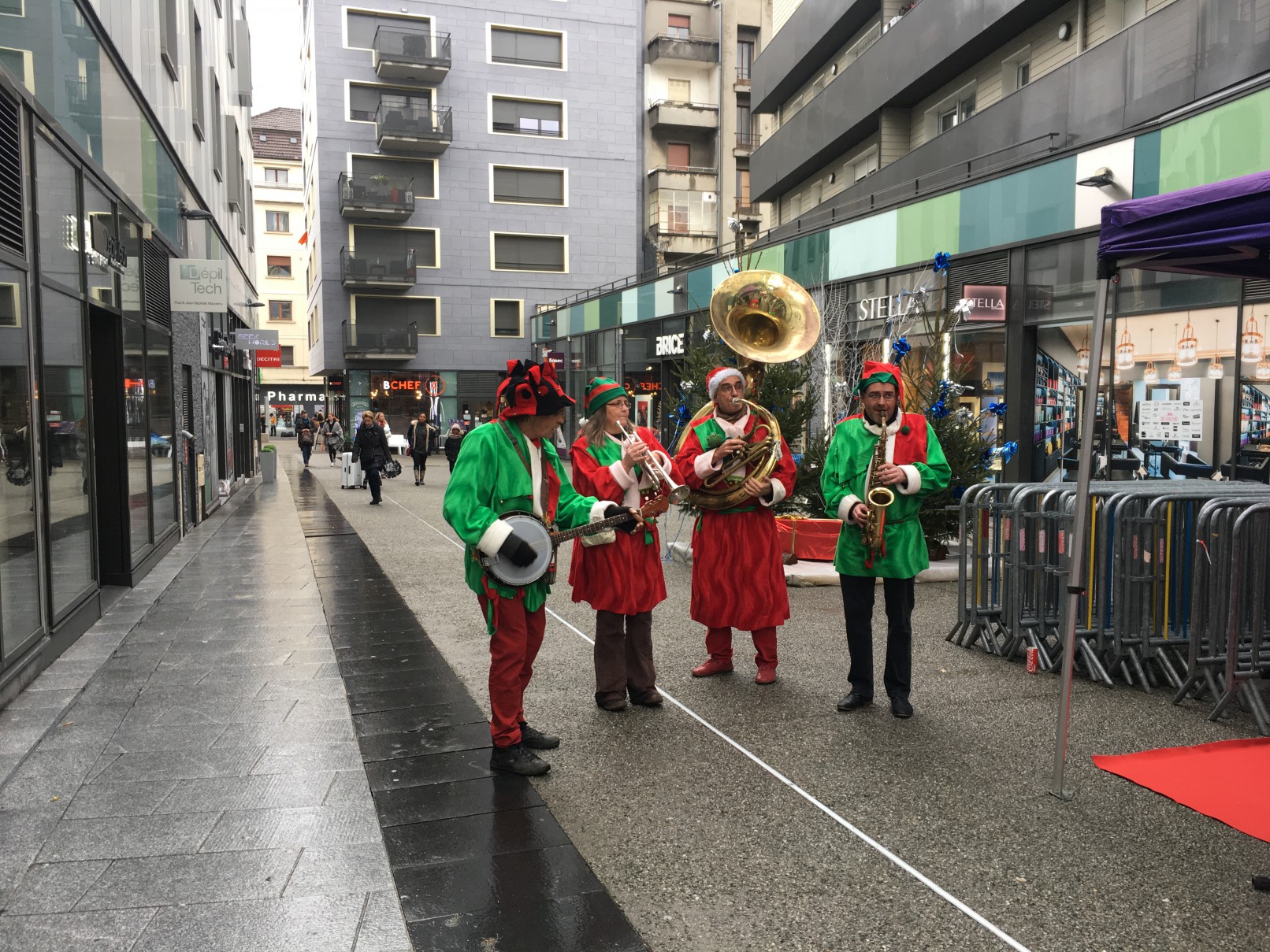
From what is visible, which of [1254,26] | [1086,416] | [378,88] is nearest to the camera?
[1086,416]

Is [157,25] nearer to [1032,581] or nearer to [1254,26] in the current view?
[1032,581]

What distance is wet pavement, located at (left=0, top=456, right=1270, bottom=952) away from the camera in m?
3.19

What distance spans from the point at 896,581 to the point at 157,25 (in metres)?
10.6

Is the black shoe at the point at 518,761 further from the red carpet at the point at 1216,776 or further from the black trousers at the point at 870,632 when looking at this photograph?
the red carpet at the point at 1216,776

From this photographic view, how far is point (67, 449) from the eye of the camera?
23.6 feet

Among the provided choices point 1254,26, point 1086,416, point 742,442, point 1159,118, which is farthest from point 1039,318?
point 1086,416

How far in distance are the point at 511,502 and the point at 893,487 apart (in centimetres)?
211

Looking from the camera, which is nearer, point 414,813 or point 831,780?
point 414,813

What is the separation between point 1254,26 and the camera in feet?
36.4

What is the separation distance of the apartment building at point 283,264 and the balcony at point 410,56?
86.0 ft

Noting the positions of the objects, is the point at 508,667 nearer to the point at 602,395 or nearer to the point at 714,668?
the point at 602,395

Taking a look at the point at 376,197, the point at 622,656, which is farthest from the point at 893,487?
the point at 376,197

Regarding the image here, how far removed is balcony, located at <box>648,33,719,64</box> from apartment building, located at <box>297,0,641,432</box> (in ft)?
4.33

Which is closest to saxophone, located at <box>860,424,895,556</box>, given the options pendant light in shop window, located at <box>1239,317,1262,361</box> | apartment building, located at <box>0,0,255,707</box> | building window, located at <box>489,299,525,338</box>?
apartment building, located at <box>0,0,255,707</box>
